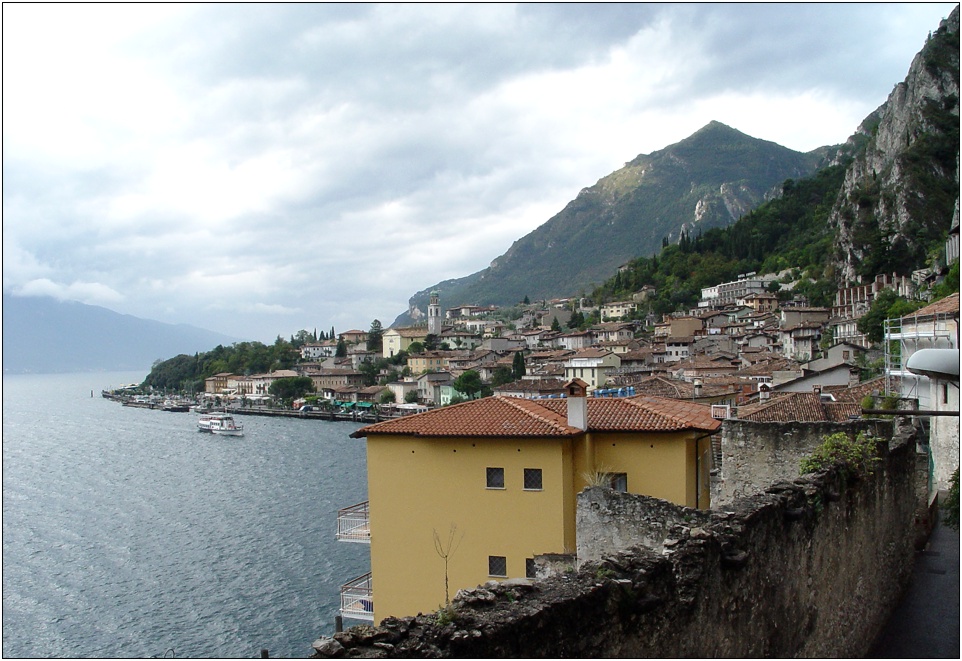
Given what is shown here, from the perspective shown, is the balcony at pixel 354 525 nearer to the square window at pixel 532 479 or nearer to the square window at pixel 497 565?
the square window at pixel 497 565

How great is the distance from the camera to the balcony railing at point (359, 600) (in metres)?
15.7

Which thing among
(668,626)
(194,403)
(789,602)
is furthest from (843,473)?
(194,403)

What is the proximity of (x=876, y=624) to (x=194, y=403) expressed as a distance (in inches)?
5699

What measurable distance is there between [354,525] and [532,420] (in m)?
5.46

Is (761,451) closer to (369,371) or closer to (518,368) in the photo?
(518,368)

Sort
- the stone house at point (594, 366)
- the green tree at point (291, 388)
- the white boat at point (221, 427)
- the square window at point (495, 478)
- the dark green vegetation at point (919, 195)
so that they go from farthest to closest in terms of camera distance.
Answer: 1. the green tree at point (291, 388)
2. the white boat at point (221, 427)
3. the dark green vegetation at point (919, 195)
4. the stone house at point (594, 366)
5. the square window at point (495, 478)

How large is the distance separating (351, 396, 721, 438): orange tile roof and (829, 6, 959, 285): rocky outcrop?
76.2 m

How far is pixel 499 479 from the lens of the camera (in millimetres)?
13523

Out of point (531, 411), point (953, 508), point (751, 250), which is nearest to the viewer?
point (531, 411)

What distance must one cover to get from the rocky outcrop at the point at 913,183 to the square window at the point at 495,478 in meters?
78.6

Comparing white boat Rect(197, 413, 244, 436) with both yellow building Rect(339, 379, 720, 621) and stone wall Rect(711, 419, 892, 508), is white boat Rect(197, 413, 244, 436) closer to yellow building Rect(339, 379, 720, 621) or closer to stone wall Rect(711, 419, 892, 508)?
yellow building Rect(339, 379, 720, 621)

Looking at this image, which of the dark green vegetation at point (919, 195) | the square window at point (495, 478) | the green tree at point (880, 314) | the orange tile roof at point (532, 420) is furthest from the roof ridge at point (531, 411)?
the dark green vegetation at point (919, 195)

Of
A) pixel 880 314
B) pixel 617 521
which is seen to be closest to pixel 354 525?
pixel 617 521

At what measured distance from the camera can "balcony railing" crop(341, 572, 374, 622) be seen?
1565 centimetres
